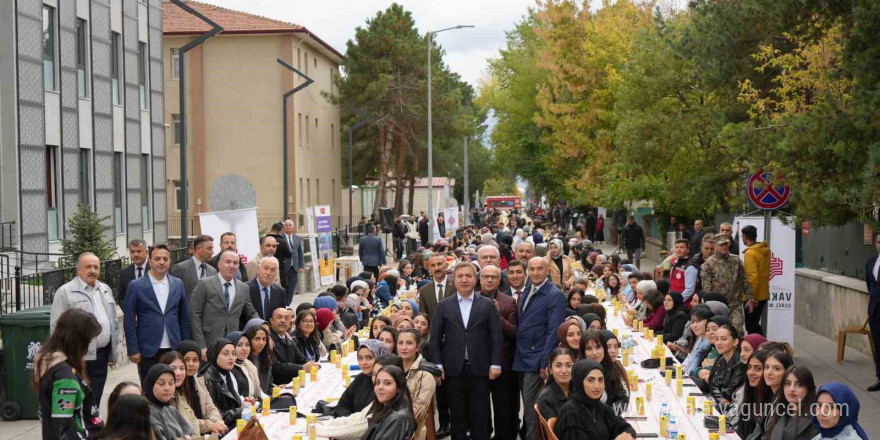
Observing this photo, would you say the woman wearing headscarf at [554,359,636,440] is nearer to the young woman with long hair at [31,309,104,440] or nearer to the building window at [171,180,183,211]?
the young woman with long hair at [31,309,104,440]

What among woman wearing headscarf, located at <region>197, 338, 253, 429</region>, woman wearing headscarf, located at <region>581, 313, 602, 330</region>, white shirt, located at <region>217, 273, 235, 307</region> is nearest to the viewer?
woman wearing headscarf, located at <region>197, 338, 253, 429</region>

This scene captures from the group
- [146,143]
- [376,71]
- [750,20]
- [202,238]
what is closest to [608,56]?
[146,143]

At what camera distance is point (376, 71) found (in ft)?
209

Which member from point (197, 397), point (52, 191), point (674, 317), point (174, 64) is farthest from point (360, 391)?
point (174, 64)

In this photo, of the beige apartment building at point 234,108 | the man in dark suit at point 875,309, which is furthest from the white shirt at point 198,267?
the beige apartment building at point 234,108

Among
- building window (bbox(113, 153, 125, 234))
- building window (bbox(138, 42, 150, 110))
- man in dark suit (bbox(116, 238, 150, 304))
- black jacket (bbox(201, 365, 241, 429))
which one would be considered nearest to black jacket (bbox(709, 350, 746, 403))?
black jacket (bbox(201, 365, 241, 429))

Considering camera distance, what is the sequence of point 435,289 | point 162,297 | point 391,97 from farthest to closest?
point 391,97 → point 435,289 → point 162,297

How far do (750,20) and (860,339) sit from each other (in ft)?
17.4

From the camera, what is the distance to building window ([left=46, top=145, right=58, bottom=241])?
29.4 meters

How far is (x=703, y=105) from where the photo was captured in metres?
29.9

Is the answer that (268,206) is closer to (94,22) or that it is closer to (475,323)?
(94,22)

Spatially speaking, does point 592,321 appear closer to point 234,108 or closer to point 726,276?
point 726,276

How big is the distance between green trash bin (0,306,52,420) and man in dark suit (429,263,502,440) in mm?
4630

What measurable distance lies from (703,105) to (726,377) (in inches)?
783
